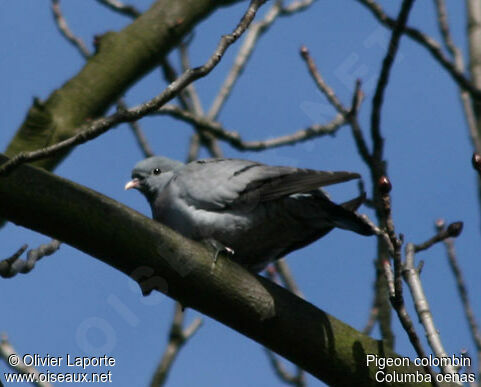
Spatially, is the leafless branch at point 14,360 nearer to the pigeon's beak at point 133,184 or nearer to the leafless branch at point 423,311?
the pigeon's beak at point 133,184

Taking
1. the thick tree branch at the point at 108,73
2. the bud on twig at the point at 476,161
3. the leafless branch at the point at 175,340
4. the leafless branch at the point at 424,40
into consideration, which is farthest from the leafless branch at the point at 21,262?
the leafless branch at the point at 424,40

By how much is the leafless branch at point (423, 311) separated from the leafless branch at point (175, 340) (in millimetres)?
1932

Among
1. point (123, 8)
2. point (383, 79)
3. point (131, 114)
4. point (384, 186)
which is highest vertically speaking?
point (123, 8)

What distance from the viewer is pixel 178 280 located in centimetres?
266

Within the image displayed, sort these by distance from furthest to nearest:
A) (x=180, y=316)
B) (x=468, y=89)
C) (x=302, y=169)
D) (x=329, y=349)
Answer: (x=180, y=316), (x=468, y=89), (x=302, y=169), (x=329, y=349)

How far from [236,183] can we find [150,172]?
1044 millimetres

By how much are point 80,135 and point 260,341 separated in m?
1.03

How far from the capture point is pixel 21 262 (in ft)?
10.0

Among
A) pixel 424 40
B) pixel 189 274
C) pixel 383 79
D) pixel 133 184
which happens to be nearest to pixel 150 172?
pixel 133 184

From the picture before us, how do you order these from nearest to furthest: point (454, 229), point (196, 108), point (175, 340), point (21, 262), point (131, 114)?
point (131, 114) < point (454, 229) < point (21, 262) < point (175, 340) < point (196, 108)

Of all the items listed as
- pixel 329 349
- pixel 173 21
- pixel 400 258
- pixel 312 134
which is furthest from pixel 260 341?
pixel 312 134

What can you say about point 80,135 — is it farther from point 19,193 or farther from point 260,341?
point 260,341

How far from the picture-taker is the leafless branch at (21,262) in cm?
300

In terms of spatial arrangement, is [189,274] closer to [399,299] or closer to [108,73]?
[399,299]
